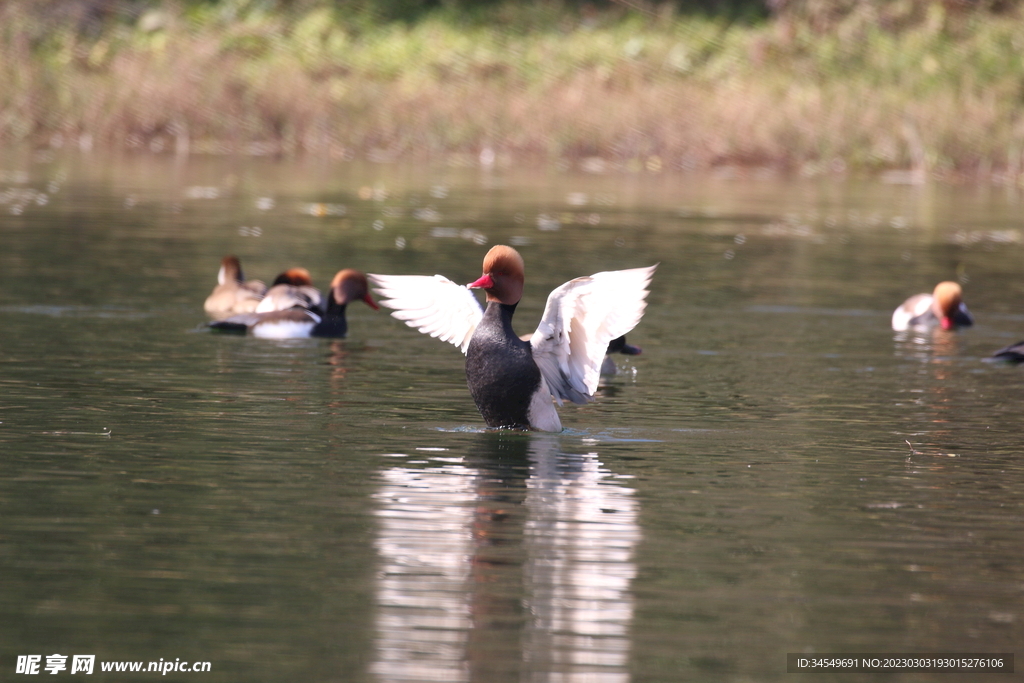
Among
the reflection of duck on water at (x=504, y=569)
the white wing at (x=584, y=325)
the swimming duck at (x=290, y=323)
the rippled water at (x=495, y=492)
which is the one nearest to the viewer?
the reflection of duck on water at (x=504, y=569)

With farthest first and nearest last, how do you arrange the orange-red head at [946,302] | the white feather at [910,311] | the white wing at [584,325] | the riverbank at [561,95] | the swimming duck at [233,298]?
the riverbank at [561,95], the white feather at [910,311], the orange-red head at [946,302], the swimming duck at [233,298], the white wing at [584,325]

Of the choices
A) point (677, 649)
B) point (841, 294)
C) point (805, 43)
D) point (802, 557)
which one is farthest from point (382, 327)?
point (805, 43)

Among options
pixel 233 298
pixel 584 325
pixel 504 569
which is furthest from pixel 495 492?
pixel 233 298

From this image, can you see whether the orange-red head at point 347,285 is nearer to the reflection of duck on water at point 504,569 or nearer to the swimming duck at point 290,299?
the swimming duck at point 290,299

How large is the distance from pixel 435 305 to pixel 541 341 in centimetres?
72

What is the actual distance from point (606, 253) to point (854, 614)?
43.0 ft

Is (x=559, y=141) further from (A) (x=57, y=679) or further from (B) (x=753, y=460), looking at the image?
(A) (x=57, y=679)

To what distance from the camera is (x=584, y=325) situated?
8.61 meters

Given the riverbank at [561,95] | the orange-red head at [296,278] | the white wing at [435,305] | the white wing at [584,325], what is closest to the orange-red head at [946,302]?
the orange-red head at [296,278]

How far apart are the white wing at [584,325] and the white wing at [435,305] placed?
469mm

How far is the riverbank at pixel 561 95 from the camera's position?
100ft

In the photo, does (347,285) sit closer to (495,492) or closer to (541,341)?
(541,341)

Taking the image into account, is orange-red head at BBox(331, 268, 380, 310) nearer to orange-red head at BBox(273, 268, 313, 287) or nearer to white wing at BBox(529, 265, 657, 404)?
orange-red head at BBox(273, 268, 313, 287)

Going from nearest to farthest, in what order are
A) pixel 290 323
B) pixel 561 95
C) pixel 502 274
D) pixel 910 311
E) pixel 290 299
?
pixel 502 274 < pixel 290 323 < pixel 290 299 < pixel 910 311 < pixel 561 95
